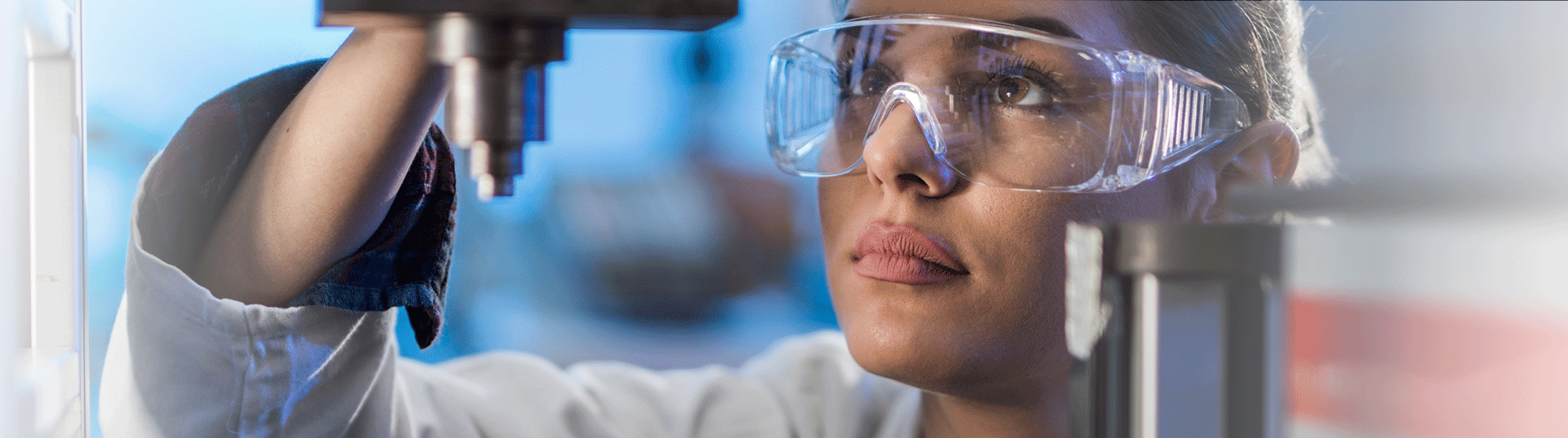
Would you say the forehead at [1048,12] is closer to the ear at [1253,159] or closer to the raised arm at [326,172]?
the ear at [1253,159]

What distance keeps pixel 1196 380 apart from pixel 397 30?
320mm

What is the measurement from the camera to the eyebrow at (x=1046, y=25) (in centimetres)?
40

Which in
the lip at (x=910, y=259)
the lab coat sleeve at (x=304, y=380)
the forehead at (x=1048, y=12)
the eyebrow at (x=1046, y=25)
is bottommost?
the lab coat sleeve at (x=304, y=380)

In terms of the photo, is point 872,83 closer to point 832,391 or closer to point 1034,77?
point 1034,77

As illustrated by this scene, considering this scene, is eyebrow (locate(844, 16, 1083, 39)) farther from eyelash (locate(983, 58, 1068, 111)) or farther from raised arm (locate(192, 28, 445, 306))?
raised arm (locate(192, 28, 445, 306))

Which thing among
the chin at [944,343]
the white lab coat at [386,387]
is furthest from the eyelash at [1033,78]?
the white lab coat at [386,387]

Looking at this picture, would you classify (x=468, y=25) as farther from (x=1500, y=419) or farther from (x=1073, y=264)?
(x=1500, y=419)

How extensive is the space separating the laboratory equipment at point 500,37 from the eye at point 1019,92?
0.13m

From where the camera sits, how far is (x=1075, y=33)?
41cm

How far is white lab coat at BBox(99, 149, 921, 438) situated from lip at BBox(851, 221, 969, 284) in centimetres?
12

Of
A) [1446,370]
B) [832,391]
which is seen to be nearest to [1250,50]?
[1446,370]

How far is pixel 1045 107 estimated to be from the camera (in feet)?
1.34

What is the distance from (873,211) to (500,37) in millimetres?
199

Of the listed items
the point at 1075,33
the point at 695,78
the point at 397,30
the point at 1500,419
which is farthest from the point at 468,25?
the point at 1500,419
